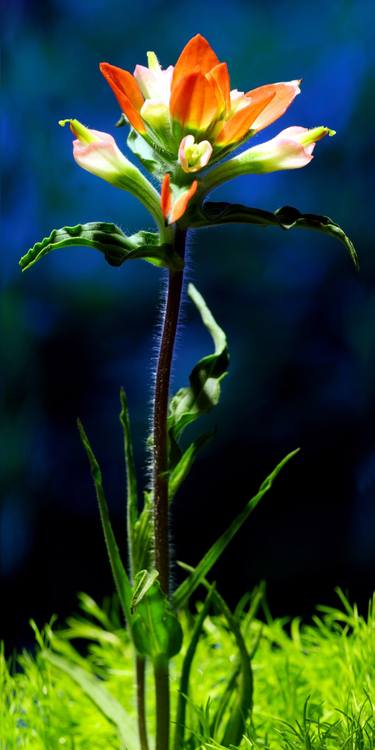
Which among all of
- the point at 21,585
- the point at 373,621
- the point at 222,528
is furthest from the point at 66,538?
the point at 373,621

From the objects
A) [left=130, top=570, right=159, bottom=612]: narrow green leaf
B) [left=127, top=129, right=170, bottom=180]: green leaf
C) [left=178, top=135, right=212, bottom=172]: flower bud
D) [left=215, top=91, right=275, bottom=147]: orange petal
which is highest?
[left=215, top=91, right=275, bottom=147]: orange petal

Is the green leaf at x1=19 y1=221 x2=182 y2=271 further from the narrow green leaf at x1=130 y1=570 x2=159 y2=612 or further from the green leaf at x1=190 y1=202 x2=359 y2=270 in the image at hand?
the narrow green leaf at x1=130 y1=570 x2=159 y2=612

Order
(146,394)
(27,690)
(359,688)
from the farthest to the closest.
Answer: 1. (146,394)
2. (27,690)
3. (359,688)

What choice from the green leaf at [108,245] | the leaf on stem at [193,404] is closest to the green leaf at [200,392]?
the leaf on stem at [193,404]

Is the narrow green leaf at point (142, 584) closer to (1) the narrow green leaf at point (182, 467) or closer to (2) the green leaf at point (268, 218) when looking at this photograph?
(1) the narrow green leaf at point (182, 467)

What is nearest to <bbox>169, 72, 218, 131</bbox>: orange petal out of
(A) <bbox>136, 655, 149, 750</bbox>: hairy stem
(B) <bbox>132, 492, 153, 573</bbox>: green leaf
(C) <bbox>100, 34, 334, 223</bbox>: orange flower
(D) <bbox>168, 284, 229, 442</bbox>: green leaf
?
(C) <bbox>100, 34, 334, 223</bbox>: orange flower

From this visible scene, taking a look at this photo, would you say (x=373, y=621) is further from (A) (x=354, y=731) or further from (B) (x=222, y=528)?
(B) (x=222, y=528)

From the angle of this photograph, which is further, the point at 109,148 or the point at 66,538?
the point at 66,538
